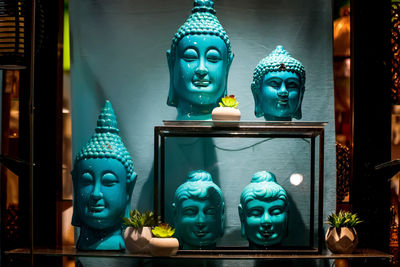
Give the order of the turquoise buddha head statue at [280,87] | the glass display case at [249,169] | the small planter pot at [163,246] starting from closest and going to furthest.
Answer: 1. the small planter pot at [163,246]
2. the turquoise buddha head statue at [280,87]
3. the glass display case at [249,169]

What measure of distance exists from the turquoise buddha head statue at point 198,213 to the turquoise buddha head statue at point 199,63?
211 millimetres

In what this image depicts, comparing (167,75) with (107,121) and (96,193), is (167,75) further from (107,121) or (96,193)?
(96,193)

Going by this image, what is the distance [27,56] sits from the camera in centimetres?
181

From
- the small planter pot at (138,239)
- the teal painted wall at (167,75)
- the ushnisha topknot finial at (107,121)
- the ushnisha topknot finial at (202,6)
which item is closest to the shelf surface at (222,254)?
the small planter pot at (138,239)

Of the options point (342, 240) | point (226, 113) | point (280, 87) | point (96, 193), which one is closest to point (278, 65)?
point (280, 87)

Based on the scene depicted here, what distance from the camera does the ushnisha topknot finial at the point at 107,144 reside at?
1.85 meters

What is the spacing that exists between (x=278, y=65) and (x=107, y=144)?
56cm

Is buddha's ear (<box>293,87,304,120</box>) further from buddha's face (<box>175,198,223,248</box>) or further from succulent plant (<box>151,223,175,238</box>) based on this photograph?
succulent plant (<box>151,223,175,238</box>)

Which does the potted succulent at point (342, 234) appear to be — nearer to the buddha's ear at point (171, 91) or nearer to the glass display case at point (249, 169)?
the glass display case at point (249, 169)

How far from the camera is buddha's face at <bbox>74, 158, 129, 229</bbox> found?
1837 mm

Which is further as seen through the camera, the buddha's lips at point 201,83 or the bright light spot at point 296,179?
the bright light spot at point 296,179

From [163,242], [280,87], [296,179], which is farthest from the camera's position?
[296,179]

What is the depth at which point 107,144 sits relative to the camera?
1.86 m

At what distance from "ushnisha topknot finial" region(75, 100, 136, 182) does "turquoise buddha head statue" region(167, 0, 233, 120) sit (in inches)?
7.9
